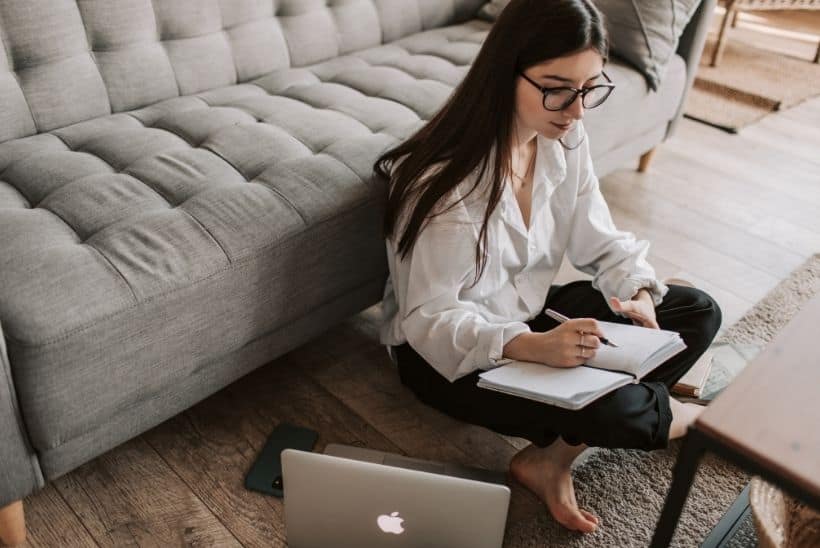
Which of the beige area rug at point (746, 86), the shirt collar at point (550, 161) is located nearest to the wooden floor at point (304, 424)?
the shirt collar at point (550, 161)

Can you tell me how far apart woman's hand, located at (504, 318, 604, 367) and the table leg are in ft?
0.88

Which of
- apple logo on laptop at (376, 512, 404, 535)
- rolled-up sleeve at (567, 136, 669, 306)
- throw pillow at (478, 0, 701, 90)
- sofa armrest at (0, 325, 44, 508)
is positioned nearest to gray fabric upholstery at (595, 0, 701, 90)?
throw pillow at (478, 0, 701, 90)

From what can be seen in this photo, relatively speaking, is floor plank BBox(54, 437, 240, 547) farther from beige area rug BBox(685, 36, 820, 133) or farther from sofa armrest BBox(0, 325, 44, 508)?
beige area rug BBox(685, 36, 820, 133)

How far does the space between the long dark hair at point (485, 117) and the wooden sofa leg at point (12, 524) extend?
702mm

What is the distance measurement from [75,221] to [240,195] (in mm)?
258

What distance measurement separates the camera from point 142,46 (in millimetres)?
1604

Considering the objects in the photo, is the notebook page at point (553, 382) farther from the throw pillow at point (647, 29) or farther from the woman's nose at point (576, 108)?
the throw pillow at point (647, 29)

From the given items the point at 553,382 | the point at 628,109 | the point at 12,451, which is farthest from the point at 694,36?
the point at 12,451

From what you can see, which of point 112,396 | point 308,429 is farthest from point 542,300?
point 112,396

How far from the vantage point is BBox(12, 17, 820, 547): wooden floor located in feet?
4.00

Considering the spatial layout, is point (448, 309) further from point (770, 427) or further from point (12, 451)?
point (12, 451)

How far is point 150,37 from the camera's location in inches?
63.7

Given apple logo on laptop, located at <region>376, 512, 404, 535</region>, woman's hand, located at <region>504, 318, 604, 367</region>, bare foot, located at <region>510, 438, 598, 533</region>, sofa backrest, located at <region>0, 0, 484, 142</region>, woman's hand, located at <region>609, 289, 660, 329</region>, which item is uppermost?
sofa backrest, located at <region>0, 0, 484, 142</region>

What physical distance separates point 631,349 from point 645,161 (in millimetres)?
1436
